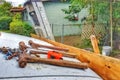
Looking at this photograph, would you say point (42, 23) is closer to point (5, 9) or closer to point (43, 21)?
point (43, 21)

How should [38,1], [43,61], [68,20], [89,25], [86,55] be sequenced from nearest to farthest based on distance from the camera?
[43,61], [86,55], [89,25], [38,1], [68,20]

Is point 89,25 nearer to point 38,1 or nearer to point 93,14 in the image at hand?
point 93,14

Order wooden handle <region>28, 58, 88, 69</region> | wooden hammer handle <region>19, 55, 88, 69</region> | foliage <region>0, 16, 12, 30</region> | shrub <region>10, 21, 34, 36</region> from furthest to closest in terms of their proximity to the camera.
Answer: foliage <region>0, 16, 12, 30</region>, shrub <region>10, 21, 34, 36</region>, wooden handle <region>28, 58, 88, 69</region>, wooden hammer handle <region>19, 55, 88, 69</region>

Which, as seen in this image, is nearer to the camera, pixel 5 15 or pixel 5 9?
pixel 5 15

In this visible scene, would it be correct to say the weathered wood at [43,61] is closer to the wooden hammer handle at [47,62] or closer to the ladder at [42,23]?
the wooden hammer handle at [47,62]

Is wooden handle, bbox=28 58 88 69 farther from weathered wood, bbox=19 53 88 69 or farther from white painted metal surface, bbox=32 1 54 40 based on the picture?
white painted metal surface, bbox=32 1 54 40

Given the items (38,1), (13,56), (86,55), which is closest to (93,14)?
(38,1)

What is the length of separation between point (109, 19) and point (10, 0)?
77.9ft

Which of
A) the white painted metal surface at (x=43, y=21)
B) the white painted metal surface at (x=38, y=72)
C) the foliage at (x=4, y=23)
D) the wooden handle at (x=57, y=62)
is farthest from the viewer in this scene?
the foliage at (x=4, y=23)

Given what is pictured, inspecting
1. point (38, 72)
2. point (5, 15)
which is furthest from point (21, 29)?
point (38, 72)

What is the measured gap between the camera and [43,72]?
10.5ft

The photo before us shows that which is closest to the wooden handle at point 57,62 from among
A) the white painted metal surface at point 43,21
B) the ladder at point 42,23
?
the ladder at point 42,23

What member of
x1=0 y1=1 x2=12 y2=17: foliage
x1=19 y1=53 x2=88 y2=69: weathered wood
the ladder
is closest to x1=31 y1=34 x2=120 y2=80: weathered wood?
x1=19 y1=53 x2=88 y2=69: weathered wood

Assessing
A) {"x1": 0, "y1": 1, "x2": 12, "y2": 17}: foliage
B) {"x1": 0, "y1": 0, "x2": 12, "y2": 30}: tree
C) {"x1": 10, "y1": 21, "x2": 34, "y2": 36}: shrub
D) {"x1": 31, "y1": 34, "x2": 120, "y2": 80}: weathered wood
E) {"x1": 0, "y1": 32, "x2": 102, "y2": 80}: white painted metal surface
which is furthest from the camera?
{"x1": 0, "y1": 1, "x2": 12, "y2": 17}: foliage
